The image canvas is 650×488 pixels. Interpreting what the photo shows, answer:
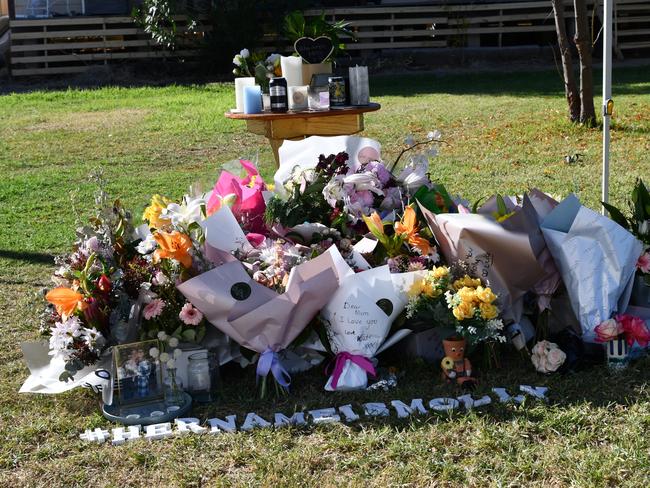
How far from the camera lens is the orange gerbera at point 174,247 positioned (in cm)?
459

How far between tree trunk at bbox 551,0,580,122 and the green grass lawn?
0.32 meters

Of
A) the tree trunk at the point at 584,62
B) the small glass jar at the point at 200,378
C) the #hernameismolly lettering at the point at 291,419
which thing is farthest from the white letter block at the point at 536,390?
the tree trunk at the point at 584,62

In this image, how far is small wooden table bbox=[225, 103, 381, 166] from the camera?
6.60 meters

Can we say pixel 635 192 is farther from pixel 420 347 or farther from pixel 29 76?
pixel 29 76

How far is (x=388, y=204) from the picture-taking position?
5.08 meters

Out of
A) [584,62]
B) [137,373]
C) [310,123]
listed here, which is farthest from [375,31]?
[137,373]

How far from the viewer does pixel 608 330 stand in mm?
4426

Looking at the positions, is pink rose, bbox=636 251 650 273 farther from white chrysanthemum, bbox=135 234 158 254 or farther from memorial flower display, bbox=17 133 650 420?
white chrysanthemum, bbox=135 234 158 254

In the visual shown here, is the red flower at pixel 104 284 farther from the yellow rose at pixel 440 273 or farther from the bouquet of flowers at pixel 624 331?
the bouquet of flowers at pixel 624 331

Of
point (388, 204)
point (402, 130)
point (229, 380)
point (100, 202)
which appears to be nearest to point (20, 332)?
point (100, 202)

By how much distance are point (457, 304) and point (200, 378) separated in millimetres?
1176

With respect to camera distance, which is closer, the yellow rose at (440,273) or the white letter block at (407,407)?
the white letter block at (407,407)

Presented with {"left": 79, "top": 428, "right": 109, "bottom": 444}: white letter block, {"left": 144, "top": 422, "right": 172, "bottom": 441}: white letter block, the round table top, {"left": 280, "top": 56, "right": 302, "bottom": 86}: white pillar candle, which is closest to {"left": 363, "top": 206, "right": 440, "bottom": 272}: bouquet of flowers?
{"left": 144, "top": 422, "right": 172, "bottom": 441}: white letter block

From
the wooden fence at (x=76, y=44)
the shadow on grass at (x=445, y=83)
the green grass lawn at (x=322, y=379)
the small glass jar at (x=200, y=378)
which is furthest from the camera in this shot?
the wooden fence at (x=76, y=44)
